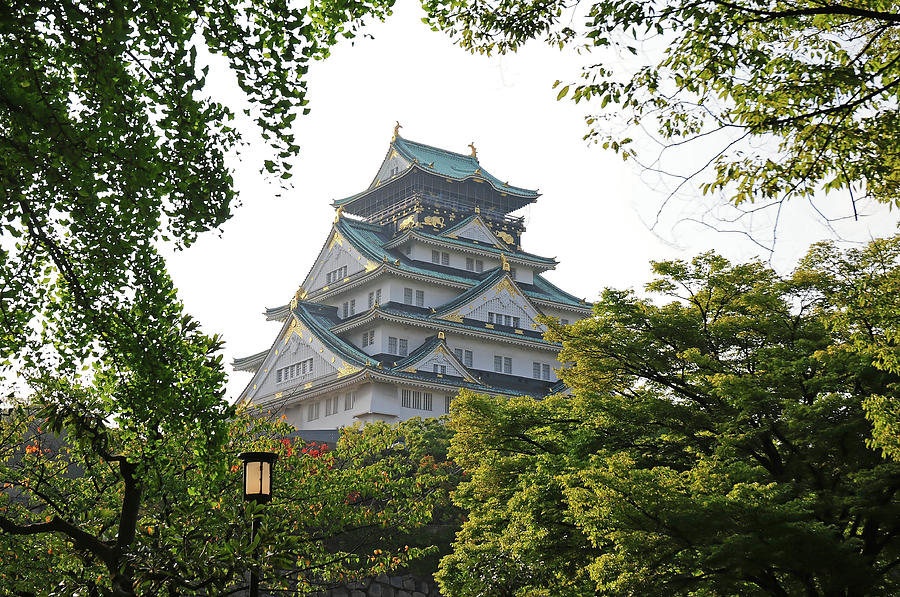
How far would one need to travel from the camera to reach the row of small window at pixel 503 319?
44.4m

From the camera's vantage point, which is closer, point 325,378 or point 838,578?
point 838,578

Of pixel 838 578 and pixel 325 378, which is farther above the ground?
pixel 325 378

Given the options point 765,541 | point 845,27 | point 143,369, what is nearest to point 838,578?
point 765,541

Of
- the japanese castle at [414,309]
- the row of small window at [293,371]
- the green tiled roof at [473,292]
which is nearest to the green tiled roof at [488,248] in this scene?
the japanese castle at [414,309]

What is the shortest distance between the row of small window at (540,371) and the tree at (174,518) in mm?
26581

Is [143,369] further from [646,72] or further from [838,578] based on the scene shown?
[838,578]

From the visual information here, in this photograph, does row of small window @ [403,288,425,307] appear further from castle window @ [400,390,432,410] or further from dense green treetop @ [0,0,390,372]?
dense green treetop @ [0,0,390,372]

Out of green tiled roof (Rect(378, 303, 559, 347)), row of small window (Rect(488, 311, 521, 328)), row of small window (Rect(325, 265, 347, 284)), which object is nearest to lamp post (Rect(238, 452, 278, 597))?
green tiled roof (Rect(378, 303, 559, 347))

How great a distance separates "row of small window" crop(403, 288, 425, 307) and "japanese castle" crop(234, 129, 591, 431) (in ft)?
0.19

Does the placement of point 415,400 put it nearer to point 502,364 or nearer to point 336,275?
point 502,364

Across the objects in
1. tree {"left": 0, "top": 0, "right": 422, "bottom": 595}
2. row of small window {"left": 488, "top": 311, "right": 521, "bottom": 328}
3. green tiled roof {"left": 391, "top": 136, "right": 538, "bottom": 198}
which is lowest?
tree {"left": 0, "top": 0, "right": 422, "bottom": 595}

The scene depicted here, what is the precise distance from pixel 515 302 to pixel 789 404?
1239 inches

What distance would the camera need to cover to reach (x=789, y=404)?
13.9m

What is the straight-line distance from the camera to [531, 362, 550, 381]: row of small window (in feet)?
151
